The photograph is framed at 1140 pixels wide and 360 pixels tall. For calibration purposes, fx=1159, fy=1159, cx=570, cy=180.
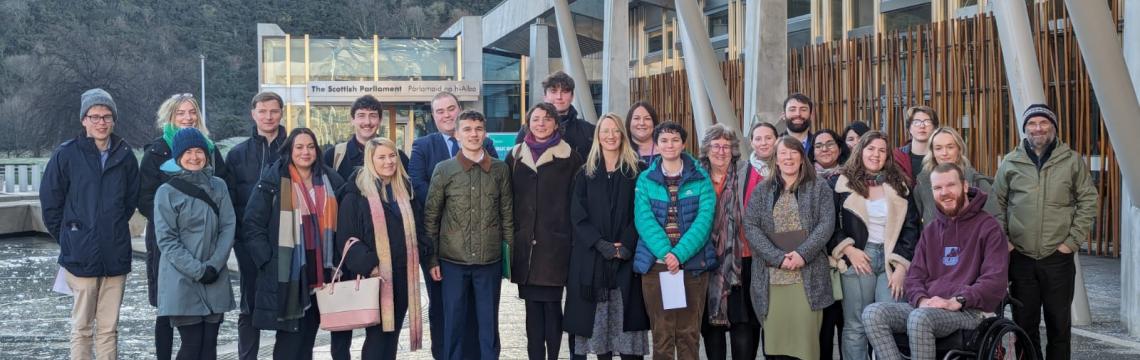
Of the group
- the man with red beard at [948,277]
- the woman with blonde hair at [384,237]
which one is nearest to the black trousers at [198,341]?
the woman with blonde hair at [384,237]

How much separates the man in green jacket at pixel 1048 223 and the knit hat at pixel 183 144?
4461 mm

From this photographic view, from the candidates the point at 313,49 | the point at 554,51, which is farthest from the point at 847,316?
the point at 554,51

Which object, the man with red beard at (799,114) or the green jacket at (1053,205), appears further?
the man with red beard at (799,114)

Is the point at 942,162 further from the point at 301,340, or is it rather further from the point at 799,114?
Answer: the point at 301,340

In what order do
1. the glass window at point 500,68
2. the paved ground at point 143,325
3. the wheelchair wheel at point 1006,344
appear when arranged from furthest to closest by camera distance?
the glass window at point 500,68
the paved ground at point 143,325
the wheelchair wheel at point 1006,344

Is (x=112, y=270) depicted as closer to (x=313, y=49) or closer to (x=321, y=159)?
(x=321, y=159)

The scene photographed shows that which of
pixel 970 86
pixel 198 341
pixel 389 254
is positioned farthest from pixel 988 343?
pixel 970 86

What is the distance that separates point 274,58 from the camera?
1512 inches

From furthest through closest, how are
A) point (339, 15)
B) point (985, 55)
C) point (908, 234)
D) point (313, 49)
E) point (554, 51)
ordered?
point (339, 15) → point (554, 51) → point (313, 49) → point (985, 55) → point (908, 234)

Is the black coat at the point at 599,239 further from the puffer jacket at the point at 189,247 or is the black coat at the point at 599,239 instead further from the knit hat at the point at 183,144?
the knit hat at the point at 183,144

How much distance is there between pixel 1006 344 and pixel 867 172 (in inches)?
48.4

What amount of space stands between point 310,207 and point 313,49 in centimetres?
3306

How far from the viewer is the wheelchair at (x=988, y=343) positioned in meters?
5.49

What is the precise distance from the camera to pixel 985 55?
1332 cm
